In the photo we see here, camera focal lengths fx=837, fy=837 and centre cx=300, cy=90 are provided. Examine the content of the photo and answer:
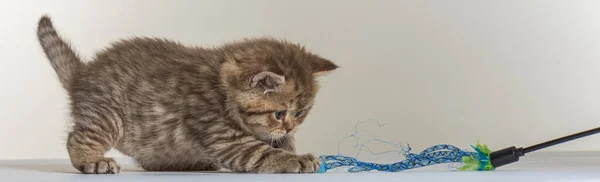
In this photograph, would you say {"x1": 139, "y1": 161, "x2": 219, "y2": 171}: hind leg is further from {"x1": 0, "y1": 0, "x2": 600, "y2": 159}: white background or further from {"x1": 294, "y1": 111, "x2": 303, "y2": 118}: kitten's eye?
{"x1": 0, "y1": 0, "x2": 600, "y2": 159}: white background

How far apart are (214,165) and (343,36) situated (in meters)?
1.35

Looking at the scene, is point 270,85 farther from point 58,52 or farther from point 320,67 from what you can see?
point 58,52

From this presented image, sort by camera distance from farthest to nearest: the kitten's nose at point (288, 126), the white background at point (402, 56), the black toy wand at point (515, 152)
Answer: the white background at point (402, 56)
the kitten's nose at point (288, 126)
the black toy wand at point (515, 152)

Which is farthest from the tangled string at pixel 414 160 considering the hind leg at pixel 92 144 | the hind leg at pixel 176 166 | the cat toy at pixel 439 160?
the hind leg at pixel 92 144

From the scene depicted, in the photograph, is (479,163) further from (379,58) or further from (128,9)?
(128,9)

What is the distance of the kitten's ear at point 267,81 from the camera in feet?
6.35

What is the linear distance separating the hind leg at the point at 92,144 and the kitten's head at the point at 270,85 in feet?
1.12

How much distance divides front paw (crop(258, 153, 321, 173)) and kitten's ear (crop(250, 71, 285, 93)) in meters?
0.16

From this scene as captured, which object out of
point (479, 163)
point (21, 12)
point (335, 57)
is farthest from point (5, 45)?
point (479, 163)

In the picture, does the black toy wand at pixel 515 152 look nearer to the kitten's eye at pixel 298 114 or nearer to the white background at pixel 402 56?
the kitten's eye at pixel 298 114

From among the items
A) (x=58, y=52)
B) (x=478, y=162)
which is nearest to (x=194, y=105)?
(x=58, y=52)

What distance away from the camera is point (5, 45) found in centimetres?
342

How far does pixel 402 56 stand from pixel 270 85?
58.7 inches

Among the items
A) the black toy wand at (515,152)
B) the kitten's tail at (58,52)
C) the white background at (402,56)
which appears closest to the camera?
the black toy wand at (515,152)
